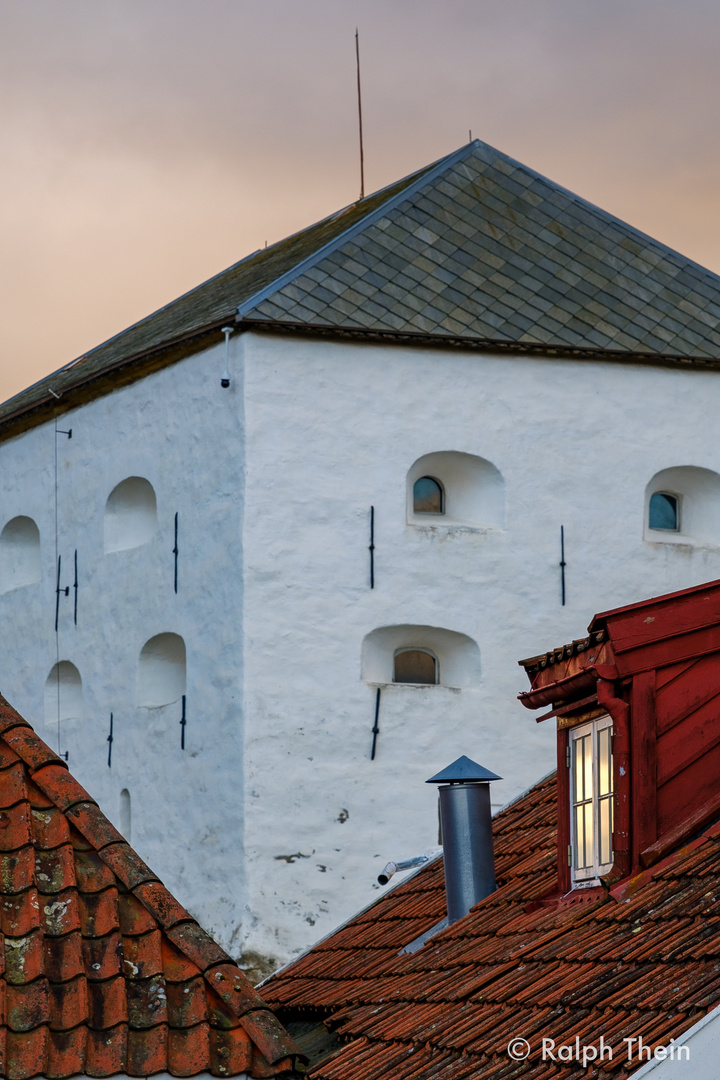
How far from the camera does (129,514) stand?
646 inches

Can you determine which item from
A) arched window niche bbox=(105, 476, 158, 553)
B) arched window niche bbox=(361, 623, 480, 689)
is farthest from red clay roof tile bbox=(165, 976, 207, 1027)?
arched window niche bbox=(105, 476, 158, 553)

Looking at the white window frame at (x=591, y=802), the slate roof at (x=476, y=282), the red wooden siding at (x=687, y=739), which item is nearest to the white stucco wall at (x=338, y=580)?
the slate roof at (x=476, y=282)

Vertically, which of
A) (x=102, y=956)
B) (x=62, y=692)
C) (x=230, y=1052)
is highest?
(x=62, y=692)

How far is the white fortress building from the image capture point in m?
14.5

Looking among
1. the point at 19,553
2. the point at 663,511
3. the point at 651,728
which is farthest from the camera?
the point at 19,553

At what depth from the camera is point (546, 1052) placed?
13.6 feet

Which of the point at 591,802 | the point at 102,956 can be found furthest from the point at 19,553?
the point at 102,956

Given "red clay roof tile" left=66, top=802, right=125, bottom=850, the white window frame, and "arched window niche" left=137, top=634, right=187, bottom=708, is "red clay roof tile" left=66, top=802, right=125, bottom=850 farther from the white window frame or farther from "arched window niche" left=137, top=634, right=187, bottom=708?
"arched window niche" left=137, top=634, right=187, bottom=708

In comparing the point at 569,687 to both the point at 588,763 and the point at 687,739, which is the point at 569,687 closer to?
the point at 588,763

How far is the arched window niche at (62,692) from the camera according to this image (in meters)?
17.1

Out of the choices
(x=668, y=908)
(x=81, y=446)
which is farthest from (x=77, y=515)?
(x=668, y=908)

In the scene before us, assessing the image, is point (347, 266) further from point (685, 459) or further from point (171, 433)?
point (685, 459)

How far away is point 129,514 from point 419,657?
2922 mm

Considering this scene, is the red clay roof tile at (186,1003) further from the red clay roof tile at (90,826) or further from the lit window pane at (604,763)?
the lit window pane at (604,763)
